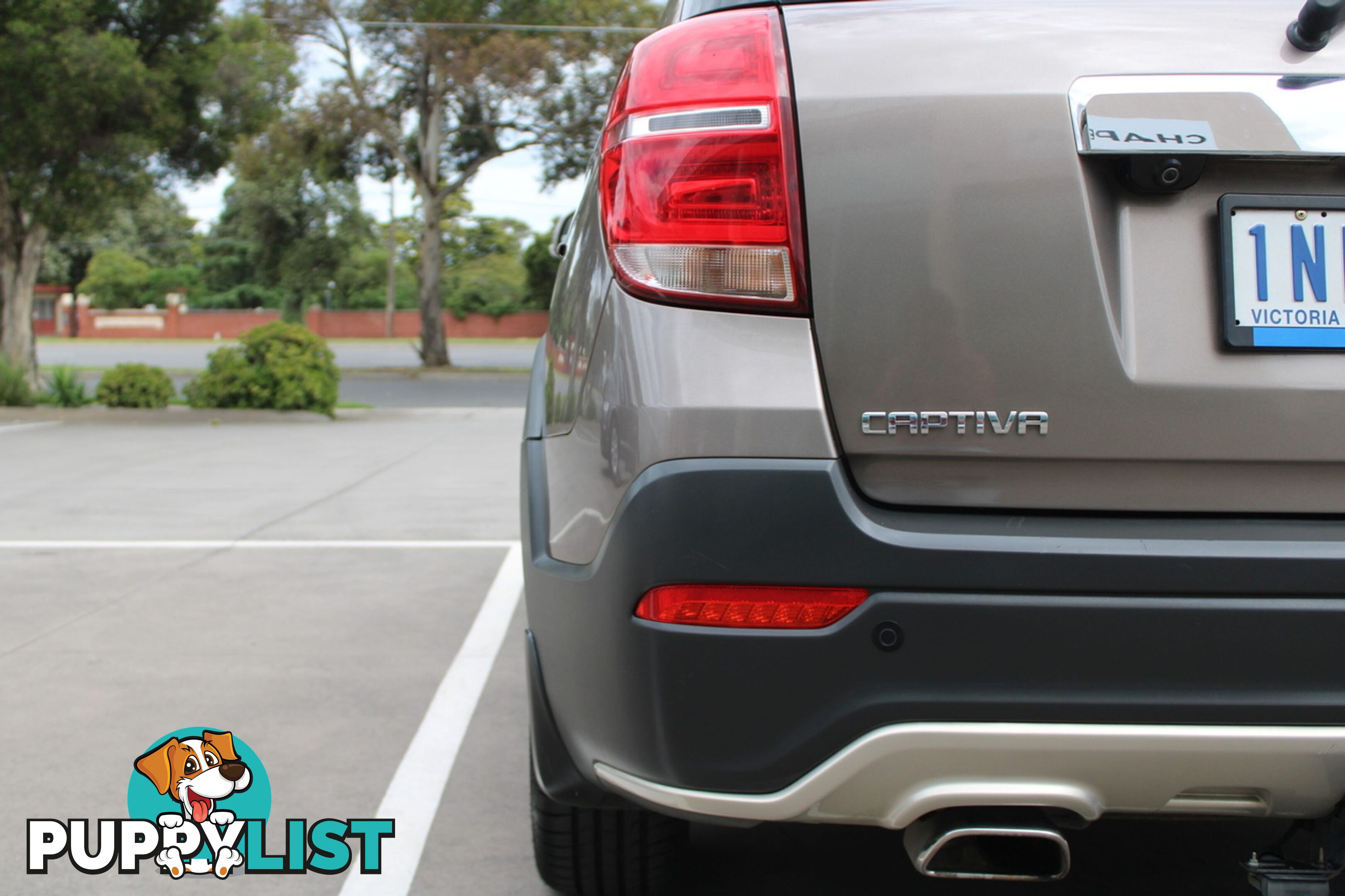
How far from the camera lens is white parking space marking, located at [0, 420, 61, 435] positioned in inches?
500

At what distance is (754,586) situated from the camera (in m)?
1.57

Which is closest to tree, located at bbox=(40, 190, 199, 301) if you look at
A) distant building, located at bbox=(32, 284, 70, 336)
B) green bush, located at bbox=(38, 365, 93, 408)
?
distant building, located at bbox=(32, 284, 70, 336)

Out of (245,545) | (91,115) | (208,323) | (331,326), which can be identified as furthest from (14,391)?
(208,323)

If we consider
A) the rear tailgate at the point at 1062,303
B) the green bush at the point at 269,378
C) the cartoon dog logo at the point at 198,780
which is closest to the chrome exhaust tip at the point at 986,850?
the rear tailgate at the point at 1062,303

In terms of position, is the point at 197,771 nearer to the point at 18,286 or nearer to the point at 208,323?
the point at 18,286

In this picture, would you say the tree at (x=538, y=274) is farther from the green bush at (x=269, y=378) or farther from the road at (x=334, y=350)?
the green bush at (x=269, y=378)

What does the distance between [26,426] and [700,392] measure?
13.4 meters

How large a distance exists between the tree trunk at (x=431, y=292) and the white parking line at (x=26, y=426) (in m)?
14.9

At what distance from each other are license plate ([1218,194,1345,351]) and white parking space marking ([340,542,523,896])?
73.2 inches


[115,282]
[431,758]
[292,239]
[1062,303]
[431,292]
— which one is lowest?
[431,758]

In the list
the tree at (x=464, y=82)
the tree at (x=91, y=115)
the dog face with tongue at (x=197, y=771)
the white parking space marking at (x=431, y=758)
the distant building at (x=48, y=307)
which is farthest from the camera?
the distant building at (x=48, y=307)

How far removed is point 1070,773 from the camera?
5.15 ft

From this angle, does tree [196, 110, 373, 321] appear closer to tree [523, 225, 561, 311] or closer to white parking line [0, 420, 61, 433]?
tree [523, 225, 561, 311]

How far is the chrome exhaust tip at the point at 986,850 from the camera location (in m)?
1.65
